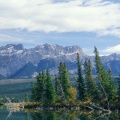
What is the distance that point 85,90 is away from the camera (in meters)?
121

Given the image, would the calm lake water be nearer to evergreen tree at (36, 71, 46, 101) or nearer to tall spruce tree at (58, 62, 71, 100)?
tall spruce tree at (58, 62, 71, 100)

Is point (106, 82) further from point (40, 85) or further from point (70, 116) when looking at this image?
point (40, 85)

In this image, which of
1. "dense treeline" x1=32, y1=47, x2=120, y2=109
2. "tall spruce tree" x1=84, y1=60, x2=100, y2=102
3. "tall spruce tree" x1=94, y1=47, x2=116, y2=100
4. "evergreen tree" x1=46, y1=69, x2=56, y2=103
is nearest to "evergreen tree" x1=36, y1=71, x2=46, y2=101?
"dense treeline" x1=32, y1=47, x2=120, y2=109

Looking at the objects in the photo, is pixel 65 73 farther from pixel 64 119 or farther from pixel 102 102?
pixel 64 119

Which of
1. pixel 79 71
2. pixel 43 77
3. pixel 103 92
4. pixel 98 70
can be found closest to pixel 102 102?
pixel 103 92

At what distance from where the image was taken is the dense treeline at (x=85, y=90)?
104 metres

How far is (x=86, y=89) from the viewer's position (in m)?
119

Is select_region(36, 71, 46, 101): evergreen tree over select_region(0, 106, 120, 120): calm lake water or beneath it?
over

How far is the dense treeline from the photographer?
104 meters

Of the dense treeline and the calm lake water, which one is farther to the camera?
the dense treeline

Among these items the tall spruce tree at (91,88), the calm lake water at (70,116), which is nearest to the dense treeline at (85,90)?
the tall spruce tree at (91,88)

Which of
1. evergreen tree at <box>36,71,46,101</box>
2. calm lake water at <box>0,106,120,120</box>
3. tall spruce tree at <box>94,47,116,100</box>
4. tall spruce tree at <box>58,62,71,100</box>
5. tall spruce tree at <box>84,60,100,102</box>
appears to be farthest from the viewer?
evergreen tree at <box>36,71,46,101</box>

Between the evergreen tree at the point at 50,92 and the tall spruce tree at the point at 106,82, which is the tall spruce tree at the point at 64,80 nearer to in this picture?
the evergreen tree at the point at 50,92

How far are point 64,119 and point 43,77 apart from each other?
221 feet
